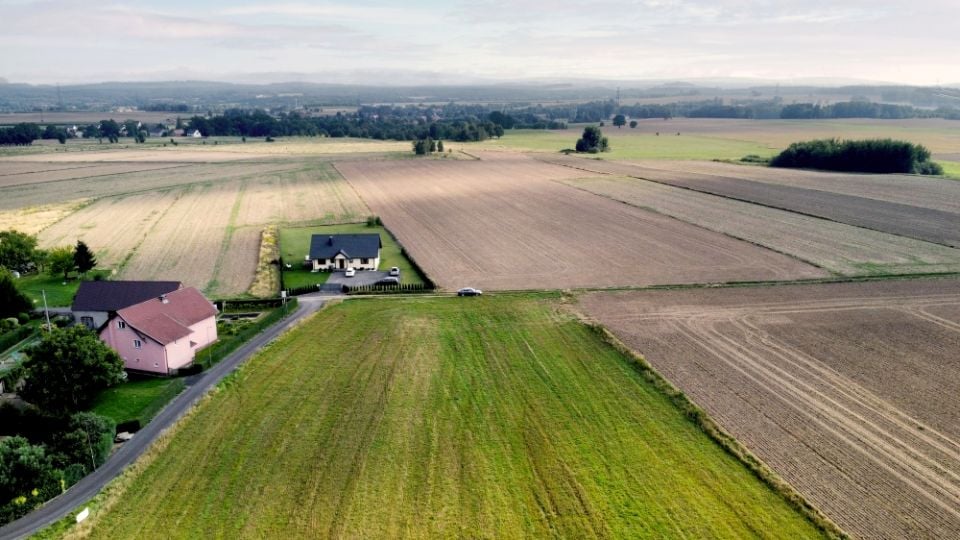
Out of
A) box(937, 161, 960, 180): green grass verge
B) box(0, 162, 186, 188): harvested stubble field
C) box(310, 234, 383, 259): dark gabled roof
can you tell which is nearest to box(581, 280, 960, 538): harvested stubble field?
box(310, 234, 383, 259): dark gabled roof

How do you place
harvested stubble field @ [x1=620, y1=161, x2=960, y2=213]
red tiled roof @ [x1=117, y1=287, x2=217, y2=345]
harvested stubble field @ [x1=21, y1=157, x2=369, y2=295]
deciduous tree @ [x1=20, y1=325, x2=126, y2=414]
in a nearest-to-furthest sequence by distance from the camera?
1. deciduous tree @ [x1=20, y1=325, x2=126, y2=414]
2. red tiled roof @ [x1=117, y1=287, x2=217, y2=345]
3. harvested stubble field @ [x1=21, y1=157, x2=369, y2=295]
4. harvested stubble field @ [x1=620, y1=161, x2=960, y2=213]

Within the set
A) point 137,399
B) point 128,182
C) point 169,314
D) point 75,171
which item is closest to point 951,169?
point 169,314

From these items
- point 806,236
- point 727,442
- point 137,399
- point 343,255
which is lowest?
point 137,399

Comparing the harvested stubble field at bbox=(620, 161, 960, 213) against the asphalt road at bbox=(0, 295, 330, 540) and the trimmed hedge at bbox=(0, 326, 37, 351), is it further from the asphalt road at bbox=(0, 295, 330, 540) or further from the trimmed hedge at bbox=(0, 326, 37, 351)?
the trimmed hedge at bbox=(0, 326, 37, 351)

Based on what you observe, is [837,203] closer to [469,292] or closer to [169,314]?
[469,292]

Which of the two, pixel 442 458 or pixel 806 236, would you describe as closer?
pixel 442 458

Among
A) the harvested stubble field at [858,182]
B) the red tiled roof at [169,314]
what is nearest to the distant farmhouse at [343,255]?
the red tiled roof at [169,314]

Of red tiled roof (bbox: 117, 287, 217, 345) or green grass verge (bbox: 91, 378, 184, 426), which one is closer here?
green grass verge (bbox: 91, 378, 184, 426)
